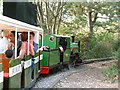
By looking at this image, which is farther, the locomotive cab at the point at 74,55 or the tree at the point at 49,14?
the tree at the point at 49,14

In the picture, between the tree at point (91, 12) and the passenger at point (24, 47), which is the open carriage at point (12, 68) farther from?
the tree at point (91, 12)

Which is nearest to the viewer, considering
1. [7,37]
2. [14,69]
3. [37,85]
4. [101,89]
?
[14,69]

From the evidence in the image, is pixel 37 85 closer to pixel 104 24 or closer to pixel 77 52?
pixel 77 52

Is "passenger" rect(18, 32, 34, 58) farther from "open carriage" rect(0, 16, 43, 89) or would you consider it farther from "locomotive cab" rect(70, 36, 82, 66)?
"locomotive cab" rect(70, 36, 82, 66)

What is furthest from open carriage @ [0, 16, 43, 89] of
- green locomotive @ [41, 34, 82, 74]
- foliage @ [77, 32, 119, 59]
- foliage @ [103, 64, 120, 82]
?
foliage @ [77, 32, 119, 59]

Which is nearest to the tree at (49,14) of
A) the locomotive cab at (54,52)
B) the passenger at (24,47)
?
the locomotive cab at (54,52)

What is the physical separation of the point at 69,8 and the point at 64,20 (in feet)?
7.68

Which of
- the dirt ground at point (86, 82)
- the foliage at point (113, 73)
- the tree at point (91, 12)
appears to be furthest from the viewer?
the tree at point (91, 12)

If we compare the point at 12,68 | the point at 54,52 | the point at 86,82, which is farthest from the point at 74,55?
the point at 12,68

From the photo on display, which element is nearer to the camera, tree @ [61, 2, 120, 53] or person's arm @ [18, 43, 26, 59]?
person's arm @ [18, 43, 26, 59]

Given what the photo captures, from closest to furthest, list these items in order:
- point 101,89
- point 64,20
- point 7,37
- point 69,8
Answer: point 7,37 < point 101,89 < point 69,8 < point 64,20

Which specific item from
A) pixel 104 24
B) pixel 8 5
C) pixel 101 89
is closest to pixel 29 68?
pixel 101 89

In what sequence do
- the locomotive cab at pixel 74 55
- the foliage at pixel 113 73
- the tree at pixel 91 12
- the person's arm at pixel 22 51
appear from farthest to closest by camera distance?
the tree at pixel 91 12
the locomotive cab at pixel 74 55
the foliage at pixel 113 73
the person's arm at pixel 22 51

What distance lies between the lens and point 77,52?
13094 millimetres
